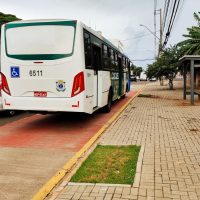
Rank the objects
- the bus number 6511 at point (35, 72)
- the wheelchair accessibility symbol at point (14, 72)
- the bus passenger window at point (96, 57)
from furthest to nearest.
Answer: the bus passenger window at point (96, 57)
the wheelchair accessibility symbol at point (14, 72)
the bus number 6511 at point (35, 72)

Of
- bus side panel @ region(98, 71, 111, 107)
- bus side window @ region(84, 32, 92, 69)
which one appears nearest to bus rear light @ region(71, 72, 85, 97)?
bus side window @ region(84, 32, 92, 69)

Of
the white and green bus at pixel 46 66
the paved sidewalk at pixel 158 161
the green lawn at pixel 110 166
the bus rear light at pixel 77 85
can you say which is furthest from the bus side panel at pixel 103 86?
the green lawn at pixel 110 166

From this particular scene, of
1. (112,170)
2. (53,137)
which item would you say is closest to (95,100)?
(53,137)

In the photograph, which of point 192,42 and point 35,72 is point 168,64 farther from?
point 35,72

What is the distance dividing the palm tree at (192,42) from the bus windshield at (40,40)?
68.7 ft

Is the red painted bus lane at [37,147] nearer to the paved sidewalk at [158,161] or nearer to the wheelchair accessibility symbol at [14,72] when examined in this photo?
the paved sidewalk at [158,161]

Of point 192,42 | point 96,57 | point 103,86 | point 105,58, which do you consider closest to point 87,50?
point 96,57

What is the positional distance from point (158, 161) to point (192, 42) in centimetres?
2479

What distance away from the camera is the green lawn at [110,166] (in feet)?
19.3

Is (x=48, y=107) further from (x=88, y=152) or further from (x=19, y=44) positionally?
(x=88, y=152)

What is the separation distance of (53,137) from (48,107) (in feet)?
3.10

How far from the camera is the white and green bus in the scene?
997cm

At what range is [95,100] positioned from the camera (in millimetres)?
11898

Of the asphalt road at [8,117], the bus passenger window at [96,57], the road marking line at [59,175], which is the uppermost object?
the bus passenger window at [96,57]
